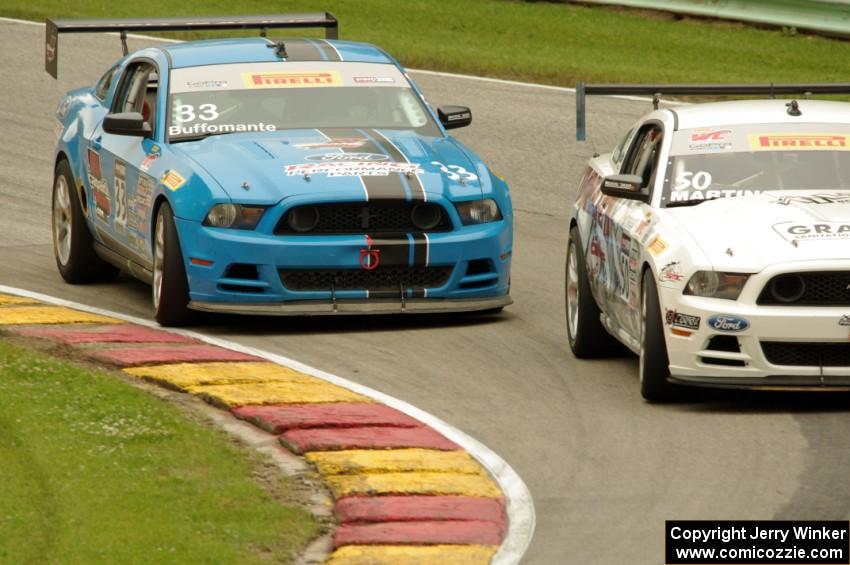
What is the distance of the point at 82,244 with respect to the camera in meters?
13.7

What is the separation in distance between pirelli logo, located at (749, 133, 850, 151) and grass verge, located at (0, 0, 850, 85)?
974cm

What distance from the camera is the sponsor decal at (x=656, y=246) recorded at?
9.85m

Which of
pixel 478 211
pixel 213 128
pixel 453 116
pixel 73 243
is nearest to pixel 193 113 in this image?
pixel 213 128

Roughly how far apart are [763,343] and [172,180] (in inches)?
160

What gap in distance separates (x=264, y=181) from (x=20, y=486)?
12.9 ft

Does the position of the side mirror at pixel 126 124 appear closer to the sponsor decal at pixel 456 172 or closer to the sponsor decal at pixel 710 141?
the sponsor decal at pixel 456 172

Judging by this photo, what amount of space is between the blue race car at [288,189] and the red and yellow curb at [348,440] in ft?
1.98

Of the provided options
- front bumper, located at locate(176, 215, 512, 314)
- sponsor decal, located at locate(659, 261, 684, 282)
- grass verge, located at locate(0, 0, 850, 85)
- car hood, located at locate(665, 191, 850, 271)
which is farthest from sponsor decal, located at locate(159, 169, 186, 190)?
grass verge, located at locate(0, 0, 850, 85)

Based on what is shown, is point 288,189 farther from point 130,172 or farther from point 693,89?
point 693,89

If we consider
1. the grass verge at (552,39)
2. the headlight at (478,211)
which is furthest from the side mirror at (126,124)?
the grass verge at (552,39)

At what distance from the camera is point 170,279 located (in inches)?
464

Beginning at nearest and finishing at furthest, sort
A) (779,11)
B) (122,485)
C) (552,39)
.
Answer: (122,485) < (779,11) < (552,39)

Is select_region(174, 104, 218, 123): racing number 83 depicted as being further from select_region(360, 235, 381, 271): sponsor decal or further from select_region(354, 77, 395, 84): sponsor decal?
select_region(360, 235, 381, 271): sponsor decal

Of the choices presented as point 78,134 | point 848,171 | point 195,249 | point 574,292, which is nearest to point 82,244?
point 78,134
